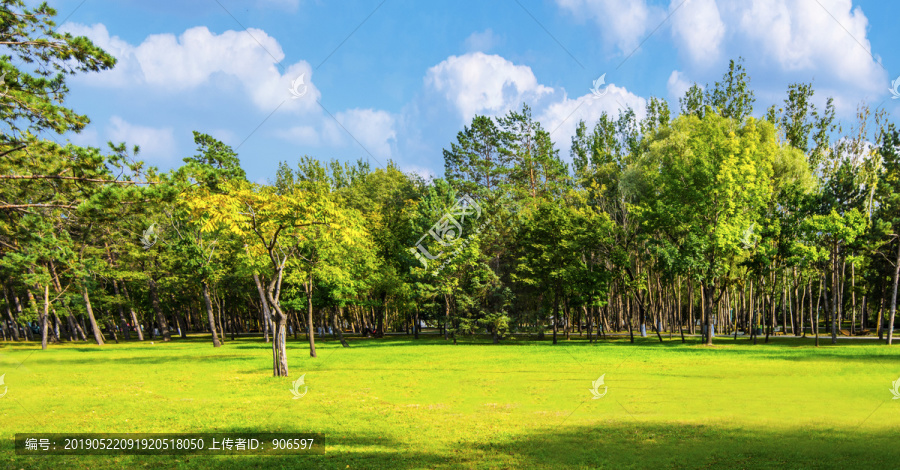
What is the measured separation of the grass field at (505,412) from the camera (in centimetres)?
954

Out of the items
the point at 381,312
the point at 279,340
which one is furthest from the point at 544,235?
the point at 279,340

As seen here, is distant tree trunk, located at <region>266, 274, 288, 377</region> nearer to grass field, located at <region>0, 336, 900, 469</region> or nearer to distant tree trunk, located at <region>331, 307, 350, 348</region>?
grass field, located at <region>0, 336, 900, 469</region>

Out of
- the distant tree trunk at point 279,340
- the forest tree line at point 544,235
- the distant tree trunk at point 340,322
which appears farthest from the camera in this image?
the distant tree trunk at point 340,322

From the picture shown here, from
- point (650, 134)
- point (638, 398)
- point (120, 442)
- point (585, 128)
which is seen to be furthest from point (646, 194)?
point (120, 442)

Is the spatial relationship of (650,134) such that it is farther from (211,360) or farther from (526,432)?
(526,432)

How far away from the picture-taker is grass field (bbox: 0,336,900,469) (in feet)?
31.3

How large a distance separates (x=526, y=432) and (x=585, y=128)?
2322 inches

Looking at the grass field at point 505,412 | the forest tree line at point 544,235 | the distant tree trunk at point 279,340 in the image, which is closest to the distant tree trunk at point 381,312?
the forest tree line at point 544,235

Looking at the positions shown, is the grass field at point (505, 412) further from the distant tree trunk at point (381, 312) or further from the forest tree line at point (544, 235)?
the distant tree trunk at point (381, 312)

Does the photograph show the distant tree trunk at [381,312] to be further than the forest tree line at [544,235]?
Yes

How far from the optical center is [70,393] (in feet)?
58.5

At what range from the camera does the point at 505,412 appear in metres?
13.8

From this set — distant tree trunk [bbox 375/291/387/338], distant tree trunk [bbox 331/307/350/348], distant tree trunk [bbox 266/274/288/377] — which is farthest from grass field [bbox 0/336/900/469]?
Result: distant tree trunk [bbox 375/291/387/338]

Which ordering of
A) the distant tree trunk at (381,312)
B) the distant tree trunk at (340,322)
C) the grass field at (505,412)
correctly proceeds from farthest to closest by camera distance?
the distant tree trunk at (381,312)
the distant tree trunk at (340,322)
the grass field at (505,412)
